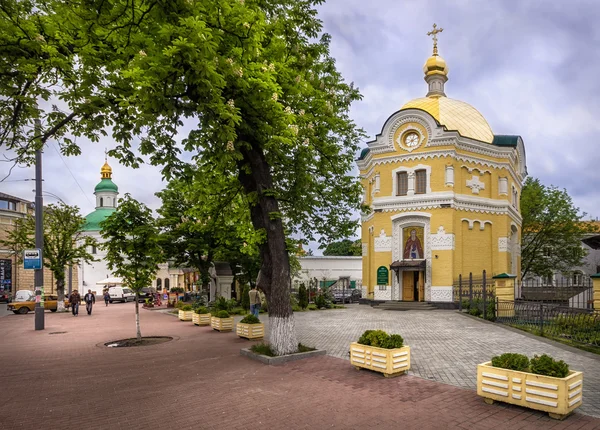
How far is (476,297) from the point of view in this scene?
23875mm

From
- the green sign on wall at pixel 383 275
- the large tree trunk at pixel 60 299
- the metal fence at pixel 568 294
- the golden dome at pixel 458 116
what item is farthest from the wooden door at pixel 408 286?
the large tree trunk at pixel 60 299

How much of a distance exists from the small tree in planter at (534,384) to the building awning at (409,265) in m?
21.2

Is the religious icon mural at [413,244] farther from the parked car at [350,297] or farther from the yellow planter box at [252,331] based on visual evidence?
the yellow planter box at [252,331]

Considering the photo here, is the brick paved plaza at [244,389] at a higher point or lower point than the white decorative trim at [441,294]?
higher

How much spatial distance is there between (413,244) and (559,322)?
48.3 ft

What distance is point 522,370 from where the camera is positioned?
727 centimetres

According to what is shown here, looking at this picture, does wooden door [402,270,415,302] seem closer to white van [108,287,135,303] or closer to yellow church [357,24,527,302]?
yellow church [357,24,527,302]

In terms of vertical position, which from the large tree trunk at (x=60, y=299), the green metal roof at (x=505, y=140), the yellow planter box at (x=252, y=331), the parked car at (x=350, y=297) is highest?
the green metal roof at (x=505, y=140)

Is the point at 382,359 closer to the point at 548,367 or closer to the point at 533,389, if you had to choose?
the point at 533,389

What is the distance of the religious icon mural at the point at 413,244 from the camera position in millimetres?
29312

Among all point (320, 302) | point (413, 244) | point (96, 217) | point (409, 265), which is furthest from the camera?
point (96, 217)

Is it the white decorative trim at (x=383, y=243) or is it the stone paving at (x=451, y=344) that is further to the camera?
the white decorative trim at (x=383, y=243)

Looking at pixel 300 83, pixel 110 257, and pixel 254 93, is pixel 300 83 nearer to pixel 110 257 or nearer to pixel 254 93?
pixel 254 93

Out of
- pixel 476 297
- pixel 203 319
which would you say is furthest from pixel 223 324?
pixel 476 297
